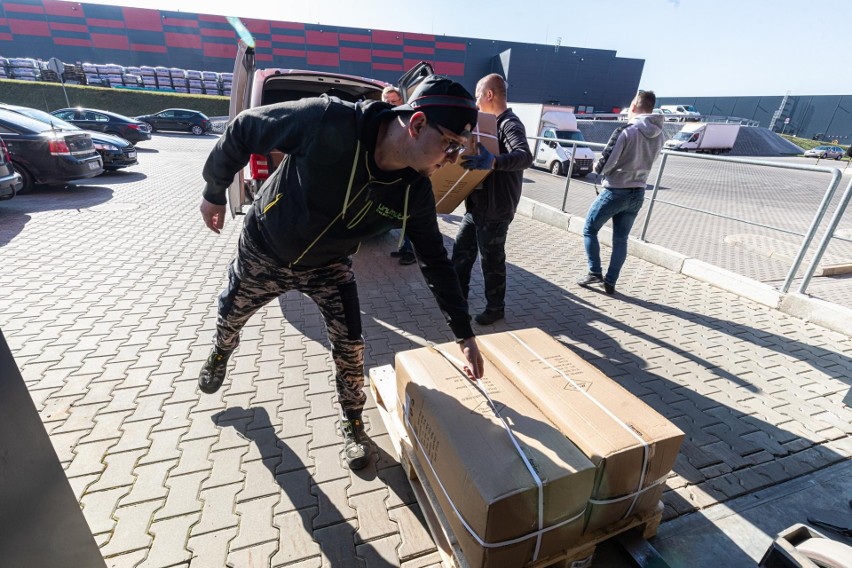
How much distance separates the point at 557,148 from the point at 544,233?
9.08 metres

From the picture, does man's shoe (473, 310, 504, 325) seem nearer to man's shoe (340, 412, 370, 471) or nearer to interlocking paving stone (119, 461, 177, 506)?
man's shoe (340, 412, 370, 471)

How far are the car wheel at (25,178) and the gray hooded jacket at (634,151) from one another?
32.7 feet

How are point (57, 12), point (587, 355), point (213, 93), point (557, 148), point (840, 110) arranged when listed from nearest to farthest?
1. point (587, 355)
2. point (557, 148)
3. point (213, 93)
4. point (57, 12)
5. point (840, 110)

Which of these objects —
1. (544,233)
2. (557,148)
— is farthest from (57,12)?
(544,233)

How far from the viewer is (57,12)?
3631 cm

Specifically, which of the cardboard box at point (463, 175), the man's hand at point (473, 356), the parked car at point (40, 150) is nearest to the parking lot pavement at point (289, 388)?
the man's hand at point (473, 356)

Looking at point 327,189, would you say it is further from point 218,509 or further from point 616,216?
point 616,216

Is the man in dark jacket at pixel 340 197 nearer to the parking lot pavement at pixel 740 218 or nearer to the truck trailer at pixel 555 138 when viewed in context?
the parking lot pavement at pixel 740 218

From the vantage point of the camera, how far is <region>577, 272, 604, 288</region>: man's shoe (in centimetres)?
511

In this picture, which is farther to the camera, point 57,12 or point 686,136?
point 57,12

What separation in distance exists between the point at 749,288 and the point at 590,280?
5.87 feet

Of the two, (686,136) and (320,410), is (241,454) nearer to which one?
(320,410)

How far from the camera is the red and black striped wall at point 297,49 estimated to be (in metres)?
36.6

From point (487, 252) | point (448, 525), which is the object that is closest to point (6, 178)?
point (487, 252)
